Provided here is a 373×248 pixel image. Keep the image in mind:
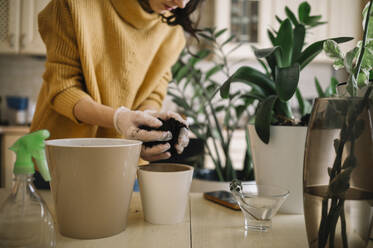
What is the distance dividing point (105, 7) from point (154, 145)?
0.67 meters

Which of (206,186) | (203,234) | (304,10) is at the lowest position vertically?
(206,186)

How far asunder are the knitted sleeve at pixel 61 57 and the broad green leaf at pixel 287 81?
2.04 feet

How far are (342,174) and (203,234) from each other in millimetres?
235

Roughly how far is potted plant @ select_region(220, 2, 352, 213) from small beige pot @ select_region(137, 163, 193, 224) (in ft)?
0.63

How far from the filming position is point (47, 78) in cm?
110

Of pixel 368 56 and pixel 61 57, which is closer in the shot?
pixel 368 56

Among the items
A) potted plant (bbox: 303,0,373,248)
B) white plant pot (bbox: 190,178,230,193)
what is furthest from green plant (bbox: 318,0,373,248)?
white plant pot (bbox: 190,178,230,193)

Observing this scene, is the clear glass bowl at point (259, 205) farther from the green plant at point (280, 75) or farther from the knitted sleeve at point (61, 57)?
the knitted sleeve at point (61, 57)

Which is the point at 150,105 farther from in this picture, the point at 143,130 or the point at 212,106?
the point at 143,130

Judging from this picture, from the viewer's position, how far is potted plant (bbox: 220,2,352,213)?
62 cm

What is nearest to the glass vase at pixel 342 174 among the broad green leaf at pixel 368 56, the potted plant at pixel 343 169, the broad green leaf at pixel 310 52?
the potted plant at pixel 343 169

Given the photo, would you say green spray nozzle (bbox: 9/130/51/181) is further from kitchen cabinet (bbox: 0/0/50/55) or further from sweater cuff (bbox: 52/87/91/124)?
kitchen cabinet (bbox: 0/0/50/55)

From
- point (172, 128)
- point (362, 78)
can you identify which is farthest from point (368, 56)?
point (172, 128)

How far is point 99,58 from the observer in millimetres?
1144
